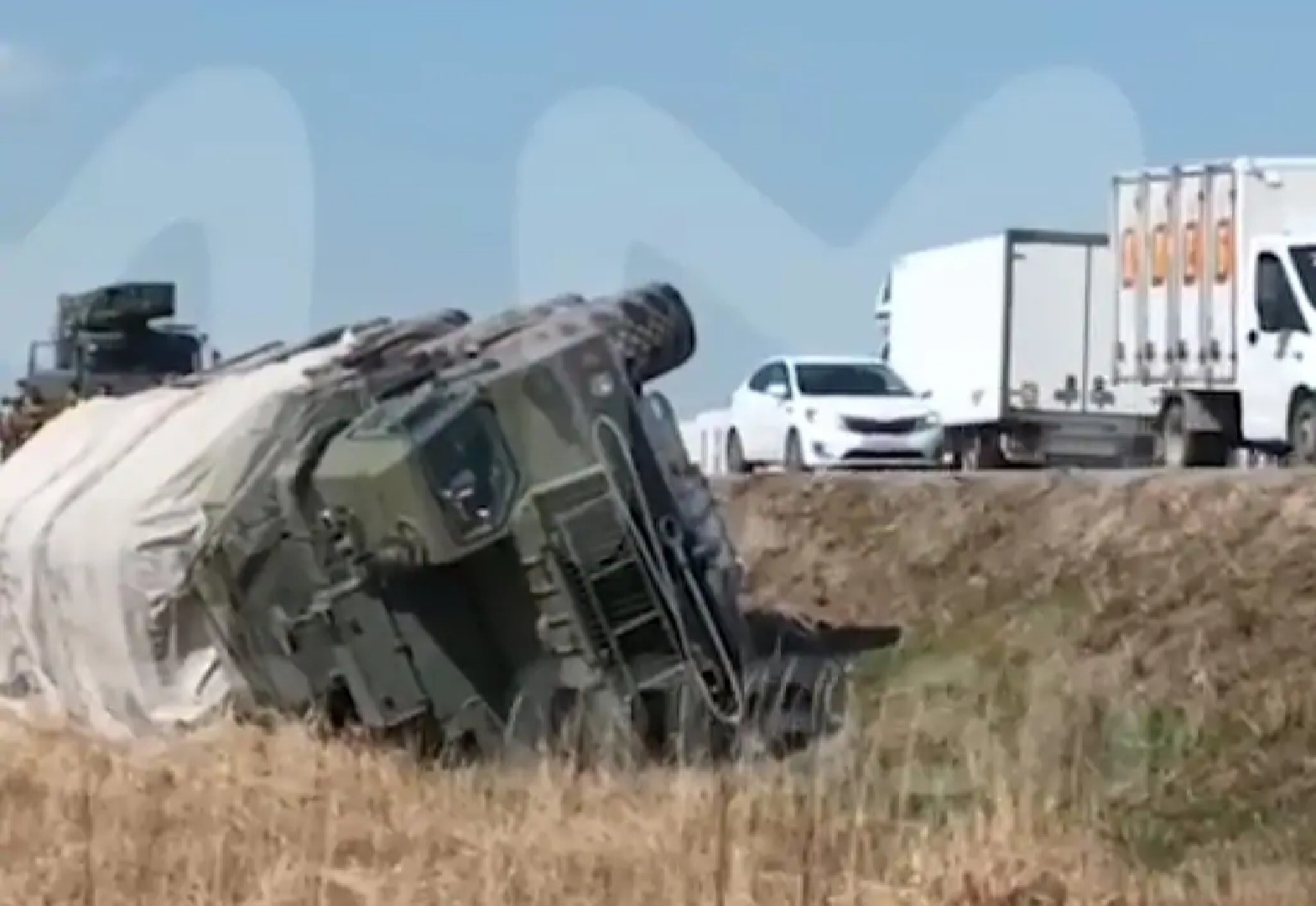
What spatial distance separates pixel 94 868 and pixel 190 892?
21.4 inches

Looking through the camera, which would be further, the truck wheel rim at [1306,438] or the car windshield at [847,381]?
the car windshield at [847,381]

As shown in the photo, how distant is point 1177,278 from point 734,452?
529 centimetres

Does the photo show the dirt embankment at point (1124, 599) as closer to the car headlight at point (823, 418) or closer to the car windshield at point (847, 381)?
the car headlight at point (823, 418)

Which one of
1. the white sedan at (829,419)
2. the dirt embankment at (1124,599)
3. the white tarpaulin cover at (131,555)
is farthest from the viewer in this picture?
the white sedan at (829,419)

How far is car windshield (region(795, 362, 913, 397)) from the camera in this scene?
30734 millimetres

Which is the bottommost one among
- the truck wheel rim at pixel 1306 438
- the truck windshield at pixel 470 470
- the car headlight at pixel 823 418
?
the car headlight at pixel 823 418

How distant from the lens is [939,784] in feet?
37.0

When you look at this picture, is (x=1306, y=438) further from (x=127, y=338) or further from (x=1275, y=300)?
(x=127, y=338)

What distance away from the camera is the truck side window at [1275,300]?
2762cm

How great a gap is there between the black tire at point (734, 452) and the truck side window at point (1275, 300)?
5.94m

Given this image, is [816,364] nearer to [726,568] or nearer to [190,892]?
[726,568]

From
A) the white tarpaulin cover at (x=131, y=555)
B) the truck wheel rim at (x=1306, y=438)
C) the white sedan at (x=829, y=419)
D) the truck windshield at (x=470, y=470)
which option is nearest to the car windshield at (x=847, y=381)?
the white sedan at (x=829, y=419)

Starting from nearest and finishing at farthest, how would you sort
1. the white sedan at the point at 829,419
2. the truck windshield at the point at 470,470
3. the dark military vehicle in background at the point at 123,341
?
the truck windshield at the point at 470,470
the dark military vehicle in background at the point at 123,341
the white sedan at the point at 829,419

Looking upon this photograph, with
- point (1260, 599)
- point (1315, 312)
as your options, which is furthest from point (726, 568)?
point (1315, 312)
